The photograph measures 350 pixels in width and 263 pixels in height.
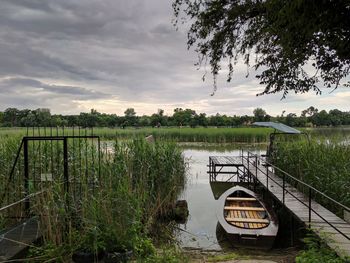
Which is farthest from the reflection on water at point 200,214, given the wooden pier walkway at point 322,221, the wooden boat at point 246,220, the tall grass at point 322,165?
the tall grass at point 322,165

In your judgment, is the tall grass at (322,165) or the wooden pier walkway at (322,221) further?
the tall grass at (322,165)

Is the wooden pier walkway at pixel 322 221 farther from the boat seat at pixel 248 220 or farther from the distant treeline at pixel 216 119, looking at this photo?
the distant treeline at pixel 216 119

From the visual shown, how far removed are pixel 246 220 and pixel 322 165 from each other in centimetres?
262

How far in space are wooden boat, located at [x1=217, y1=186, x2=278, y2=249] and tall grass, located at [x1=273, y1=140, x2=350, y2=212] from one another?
1408 mm

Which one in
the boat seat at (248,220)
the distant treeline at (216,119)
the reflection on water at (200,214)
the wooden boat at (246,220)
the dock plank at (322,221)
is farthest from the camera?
the distant treeline at (216,119)

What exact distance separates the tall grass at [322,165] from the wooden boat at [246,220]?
1408mm

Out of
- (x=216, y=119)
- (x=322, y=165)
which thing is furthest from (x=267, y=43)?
(x=216, y=119)

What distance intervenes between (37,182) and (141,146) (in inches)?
123

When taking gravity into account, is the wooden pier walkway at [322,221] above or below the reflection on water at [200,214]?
above

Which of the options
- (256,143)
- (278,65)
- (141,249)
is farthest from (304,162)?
(256,143)

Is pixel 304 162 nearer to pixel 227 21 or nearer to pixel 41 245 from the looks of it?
pixel 227 21

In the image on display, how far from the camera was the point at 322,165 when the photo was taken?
8.44m

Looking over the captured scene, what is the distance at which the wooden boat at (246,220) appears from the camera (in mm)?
6457

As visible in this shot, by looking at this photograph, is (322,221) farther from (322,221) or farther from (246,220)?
(246,220)
